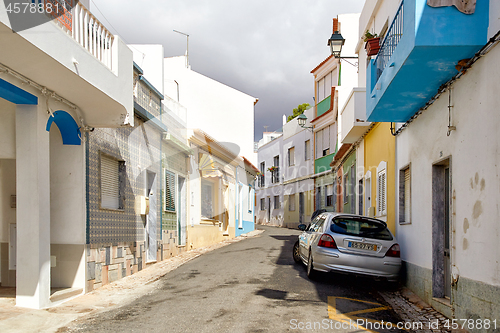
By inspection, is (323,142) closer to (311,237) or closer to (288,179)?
(288,179)

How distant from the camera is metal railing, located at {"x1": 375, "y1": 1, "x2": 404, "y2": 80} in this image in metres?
7.70

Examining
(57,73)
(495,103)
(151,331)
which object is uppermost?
(57,73)

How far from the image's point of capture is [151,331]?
5465mm

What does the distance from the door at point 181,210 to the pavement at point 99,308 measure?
200 inches

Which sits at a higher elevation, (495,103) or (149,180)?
(495,103)

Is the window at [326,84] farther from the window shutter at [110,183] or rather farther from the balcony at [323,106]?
the window shutter at [110,183]

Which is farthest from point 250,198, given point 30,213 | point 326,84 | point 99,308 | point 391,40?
point 30,213

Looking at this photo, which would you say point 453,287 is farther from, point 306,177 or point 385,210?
point 306,177

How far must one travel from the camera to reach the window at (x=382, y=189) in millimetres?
11891

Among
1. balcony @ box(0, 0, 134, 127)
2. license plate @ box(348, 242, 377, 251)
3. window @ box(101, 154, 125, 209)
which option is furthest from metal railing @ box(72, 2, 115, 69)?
license plate @ box(348, 242, 377, 251)

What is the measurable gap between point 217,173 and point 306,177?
13.4m

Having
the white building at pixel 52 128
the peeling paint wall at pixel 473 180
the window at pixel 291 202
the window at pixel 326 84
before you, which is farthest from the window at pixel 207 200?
the window at pixel 291 202

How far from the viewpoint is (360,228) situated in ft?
29.7

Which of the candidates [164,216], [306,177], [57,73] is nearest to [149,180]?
[164,216]
